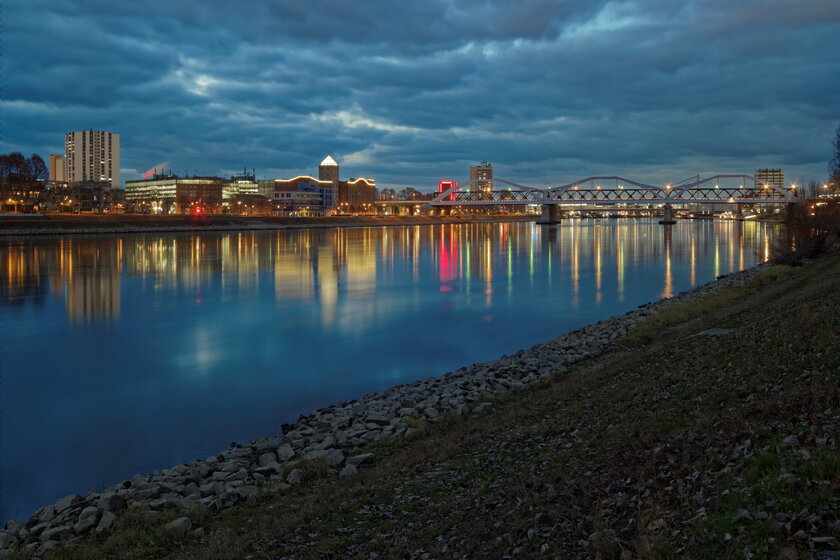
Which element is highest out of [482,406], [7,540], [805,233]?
[805,233]

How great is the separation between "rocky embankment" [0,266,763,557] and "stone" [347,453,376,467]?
0.02 meters

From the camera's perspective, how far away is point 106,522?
866 centimetres

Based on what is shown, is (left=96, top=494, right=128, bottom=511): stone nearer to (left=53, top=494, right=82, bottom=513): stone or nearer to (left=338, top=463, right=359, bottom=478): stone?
(left=53, top=494, right=82, bottom=513): stone

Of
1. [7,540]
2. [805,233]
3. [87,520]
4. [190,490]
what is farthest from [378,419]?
[805,233]

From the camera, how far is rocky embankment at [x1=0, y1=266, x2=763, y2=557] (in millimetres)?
8914

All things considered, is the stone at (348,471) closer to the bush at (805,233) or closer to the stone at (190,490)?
the stone at (190,490)

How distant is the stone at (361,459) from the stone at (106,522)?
369 centimetres

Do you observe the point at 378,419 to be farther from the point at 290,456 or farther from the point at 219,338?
the point at 219,338

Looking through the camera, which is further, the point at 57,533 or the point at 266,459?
the point at 266,459

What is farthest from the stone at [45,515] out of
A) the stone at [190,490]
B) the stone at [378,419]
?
the stone at [378,419]

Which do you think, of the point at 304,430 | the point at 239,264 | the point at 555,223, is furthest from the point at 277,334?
the point at 555,223

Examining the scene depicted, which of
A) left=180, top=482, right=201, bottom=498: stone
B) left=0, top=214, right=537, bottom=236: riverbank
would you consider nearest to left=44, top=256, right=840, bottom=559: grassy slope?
left=180, top=482, right=201, bottom=498: stone

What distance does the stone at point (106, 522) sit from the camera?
8.53 metres

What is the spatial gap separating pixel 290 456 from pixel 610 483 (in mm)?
6401
